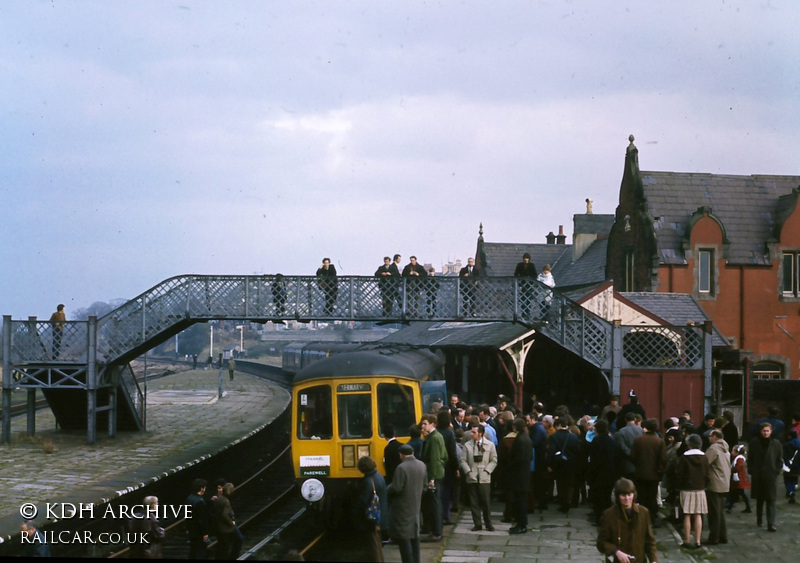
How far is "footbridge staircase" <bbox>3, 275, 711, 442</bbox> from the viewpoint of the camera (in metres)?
25.6

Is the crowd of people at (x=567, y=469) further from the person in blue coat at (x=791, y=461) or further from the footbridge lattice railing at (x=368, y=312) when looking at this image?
the footbridge lattice railing at (x=368, y=312)

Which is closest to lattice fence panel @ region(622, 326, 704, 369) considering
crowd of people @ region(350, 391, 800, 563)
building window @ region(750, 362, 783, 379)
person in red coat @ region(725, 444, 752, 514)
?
crowd of people @ region(350, 391, 800, 563)

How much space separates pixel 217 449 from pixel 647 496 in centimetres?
1558

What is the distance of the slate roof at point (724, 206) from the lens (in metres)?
34.2

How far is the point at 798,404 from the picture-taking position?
25375 mm

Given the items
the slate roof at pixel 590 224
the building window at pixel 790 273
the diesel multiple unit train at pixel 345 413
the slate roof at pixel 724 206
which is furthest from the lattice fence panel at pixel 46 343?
the slate roof at pixel 590 224

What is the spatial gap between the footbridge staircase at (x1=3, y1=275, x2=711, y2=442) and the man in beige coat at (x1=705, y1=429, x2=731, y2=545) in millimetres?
10973

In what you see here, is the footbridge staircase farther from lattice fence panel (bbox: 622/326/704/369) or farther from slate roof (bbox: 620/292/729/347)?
slate roof (bbox: 620/292/729/347)

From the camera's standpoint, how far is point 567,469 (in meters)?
16.8

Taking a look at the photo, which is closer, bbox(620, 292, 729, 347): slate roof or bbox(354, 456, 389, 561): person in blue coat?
bbox(354, 456, 389, 561): person in blue coat

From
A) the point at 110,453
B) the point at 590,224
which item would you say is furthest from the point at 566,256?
the point at 110,453

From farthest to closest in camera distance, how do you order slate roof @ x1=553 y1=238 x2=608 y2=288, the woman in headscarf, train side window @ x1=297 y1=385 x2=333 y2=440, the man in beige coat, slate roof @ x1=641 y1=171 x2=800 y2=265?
slate roof @ x1=553 y1=238 x2=608 y2=288
slate roof @ x1=641 y1=171 x2=800 y2=265
train side window @ x1=297 y1=385 x2=333 y2=440
the man in beige coat
the woman in headscarf

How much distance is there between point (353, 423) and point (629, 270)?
22219mm

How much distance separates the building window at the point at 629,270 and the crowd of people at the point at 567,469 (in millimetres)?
17960
